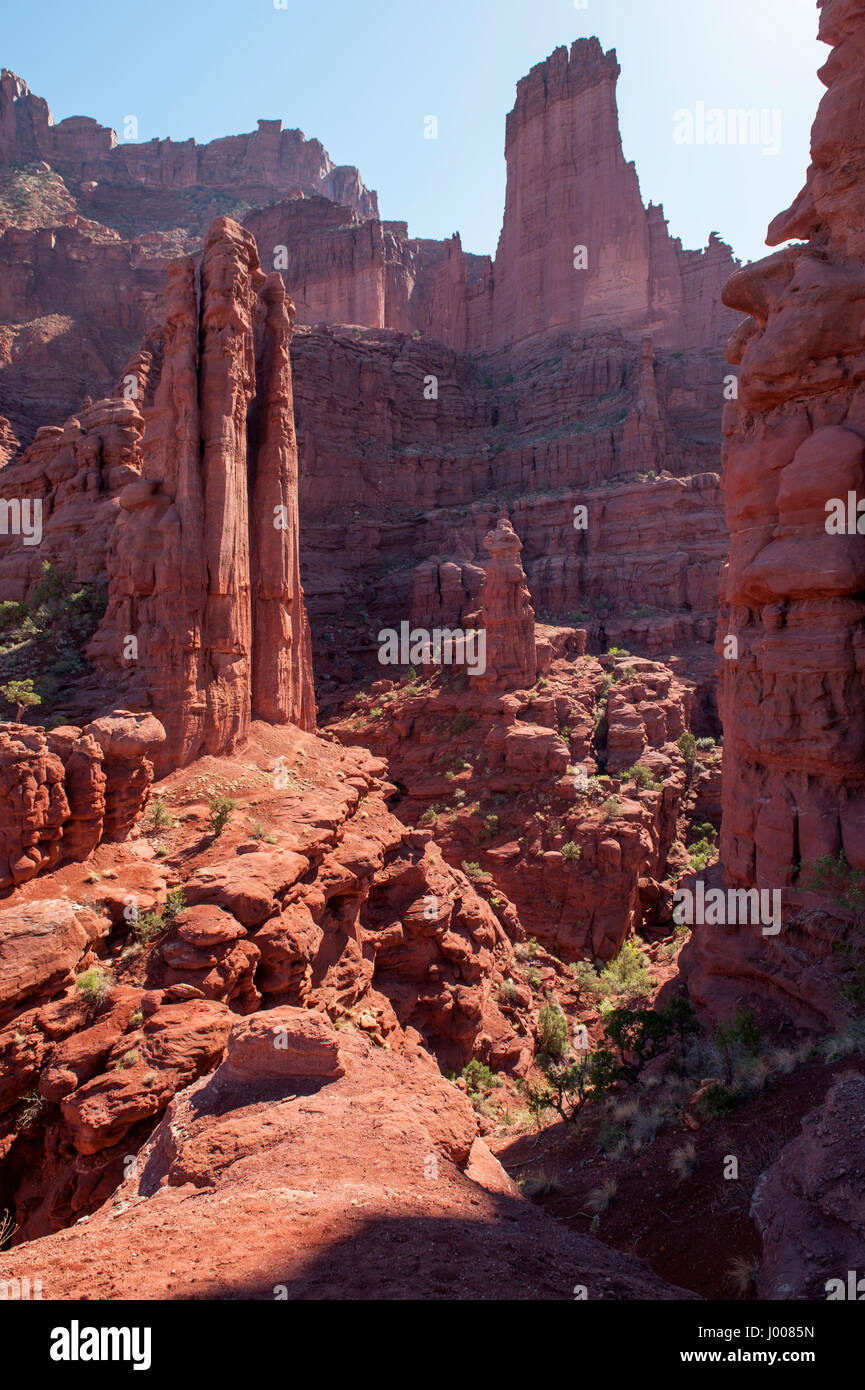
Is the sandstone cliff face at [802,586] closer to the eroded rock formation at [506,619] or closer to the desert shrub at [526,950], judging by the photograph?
the desert shrub at [526,950]

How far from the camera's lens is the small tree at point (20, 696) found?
1435cm

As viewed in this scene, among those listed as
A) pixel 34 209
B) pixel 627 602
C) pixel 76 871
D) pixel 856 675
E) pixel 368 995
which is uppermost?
pixel 34 209

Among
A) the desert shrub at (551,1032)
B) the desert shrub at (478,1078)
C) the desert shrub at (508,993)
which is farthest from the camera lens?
the desert shrub at (508,993)

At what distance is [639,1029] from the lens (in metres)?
11.7

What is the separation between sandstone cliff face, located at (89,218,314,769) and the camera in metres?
15.4

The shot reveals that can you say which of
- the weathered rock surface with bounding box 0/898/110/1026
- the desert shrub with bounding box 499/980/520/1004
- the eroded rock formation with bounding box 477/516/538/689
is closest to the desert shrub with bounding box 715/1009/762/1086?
the weathered rock surface with bounding box 0/898/110/1026

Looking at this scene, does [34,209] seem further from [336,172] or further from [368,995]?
[368,995]

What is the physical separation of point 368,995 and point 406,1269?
975 centimetres

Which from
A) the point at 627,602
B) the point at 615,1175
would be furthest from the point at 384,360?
the point at 615,1175

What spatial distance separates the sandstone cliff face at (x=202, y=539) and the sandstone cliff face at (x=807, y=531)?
1007 centimetres

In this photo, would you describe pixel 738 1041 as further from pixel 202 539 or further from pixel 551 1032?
pixel 202 539

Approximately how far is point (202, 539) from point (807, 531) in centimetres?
1133

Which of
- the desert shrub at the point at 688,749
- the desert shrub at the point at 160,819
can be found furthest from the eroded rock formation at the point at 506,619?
the desert shrub at the point at 160,819

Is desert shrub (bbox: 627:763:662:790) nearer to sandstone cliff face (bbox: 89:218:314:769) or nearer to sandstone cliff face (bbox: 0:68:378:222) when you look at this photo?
sandstone cliff face (bbox: 89:218:314:769)
